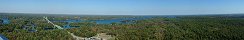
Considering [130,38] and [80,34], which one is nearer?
[130,38]

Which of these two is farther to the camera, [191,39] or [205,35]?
[205,35]

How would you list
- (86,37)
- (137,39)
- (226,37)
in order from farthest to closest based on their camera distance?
(86,37) → (226,37) → (137,39)

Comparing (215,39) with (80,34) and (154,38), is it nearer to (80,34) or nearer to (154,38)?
(154,38)

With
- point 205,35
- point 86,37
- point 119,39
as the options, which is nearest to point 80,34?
point 86,37

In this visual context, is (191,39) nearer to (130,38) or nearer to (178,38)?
(178,38)

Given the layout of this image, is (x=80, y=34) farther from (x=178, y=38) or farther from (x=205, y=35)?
(x=205, y=35)

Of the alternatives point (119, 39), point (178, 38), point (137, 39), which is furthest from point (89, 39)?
point (178, 38)

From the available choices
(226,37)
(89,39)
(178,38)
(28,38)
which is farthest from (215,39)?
(28,38)

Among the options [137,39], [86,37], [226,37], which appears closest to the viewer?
[137,39]
